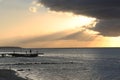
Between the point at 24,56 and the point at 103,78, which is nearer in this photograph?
the point at 103,78

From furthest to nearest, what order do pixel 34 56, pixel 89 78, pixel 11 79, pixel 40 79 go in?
pixel 34 56 < pixel 89 78 < pixel 40 79 < pixel 11 79

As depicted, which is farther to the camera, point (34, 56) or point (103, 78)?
point (34, 56)

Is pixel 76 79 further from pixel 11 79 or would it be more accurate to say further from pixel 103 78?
pixel 11 79

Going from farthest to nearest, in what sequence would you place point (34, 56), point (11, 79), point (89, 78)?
point (34, 56)
point (89, 78)
point (11, 79)

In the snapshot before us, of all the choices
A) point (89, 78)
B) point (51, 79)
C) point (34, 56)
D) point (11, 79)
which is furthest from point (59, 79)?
point (34, 56)

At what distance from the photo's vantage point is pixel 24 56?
159m

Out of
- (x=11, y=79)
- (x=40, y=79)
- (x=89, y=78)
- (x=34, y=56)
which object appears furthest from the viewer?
(x=34, y=56)

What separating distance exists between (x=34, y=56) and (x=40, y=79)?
103421 mm

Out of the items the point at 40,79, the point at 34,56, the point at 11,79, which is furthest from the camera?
the point at 34,56

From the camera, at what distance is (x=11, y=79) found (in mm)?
46906

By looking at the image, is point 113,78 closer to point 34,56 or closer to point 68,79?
point 68,79

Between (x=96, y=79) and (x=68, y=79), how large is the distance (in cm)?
536

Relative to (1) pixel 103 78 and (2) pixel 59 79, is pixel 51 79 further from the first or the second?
(1) pixel 103 78

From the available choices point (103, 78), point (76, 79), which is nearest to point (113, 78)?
point (103, 78)
